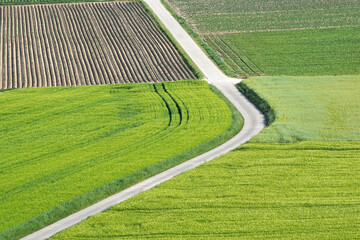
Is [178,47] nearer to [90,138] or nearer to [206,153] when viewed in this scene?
[90,138]

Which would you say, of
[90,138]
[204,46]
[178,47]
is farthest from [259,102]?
[178,47]

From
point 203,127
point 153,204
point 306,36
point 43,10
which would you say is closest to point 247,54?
point 306,36

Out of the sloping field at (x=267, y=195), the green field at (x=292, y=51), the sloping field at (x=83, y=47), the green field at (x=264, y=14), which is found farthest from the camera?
the green field at (x=264, y=14)

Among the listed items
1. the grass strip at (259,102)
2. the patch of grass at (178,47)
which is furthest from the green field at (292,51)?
the grass strip at (259,102)

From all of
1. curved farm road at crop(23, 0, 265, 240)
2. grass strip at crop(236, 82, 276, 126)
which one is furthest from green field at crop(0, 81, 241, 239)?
grass strip at crop(236, 82, 276, 126)

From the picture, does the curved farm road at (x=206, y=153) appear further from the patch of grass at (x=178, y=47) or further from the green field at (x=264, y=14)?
the green field at (x=264, y=14)

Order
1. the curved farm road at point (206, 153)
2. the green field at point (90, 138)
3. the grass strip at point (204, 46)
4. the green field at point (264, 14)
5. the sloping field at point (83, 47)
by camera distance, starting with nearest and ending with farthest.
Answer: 1. the curved farm road at point (206, 153)
2. the green field at point (90, 138)
3. the sloping field at point (83, 47)
4. the grass strip at point (204, 46)
5. the green field at point (264, 14)

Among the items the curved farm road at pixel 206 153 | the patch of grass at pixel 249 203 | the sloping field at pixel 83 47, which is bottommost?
the patch of grass at pixel 249 203
